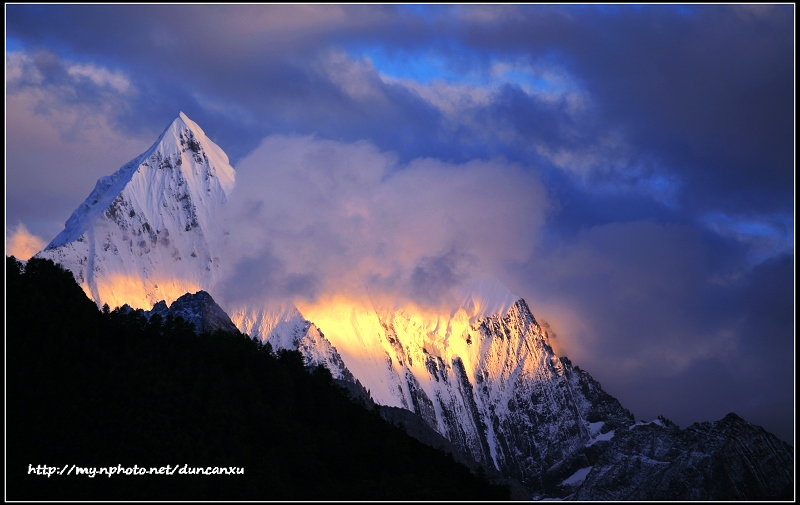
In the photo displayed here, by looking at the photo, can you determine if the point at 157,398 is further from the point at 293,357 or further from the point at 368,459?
the point at 293,357

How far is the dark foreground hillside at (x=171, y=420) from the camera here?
373 ft

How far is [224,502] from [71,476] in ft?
53.0

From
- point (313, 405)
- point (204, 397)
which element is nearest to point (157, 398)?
point (204, 397)

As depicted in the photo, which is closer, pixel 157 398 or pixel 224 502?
pixel 224 502

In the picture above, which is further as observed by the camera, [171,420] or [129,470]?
[171,420]

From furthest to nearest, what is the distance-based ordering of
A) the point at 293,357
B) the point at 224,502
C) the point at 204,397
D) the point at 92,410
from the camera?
the point at 293,357 → the point at 204,397 → the point at 92,410 → the point at 224,502

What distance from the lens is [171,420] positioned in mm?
123938

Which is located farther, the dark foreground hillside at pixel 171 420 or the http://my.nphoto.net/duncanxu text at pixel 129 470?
the dark foreground hillside at pixel 171 420

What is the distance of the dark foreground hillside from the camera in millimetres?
113562

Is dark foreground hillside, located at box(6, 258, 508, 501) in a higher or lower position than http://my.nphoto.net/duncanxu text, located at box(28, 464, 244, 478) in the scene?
higher

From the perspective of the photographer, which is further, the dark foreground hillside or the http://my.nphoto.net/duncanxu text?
the dark foreground hillside

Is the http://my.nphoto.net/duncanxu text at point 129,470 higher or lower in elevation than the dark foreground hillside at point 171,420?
lower

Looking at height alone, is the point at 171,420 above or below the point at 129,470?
above

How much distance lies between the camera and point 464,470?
488 ft
